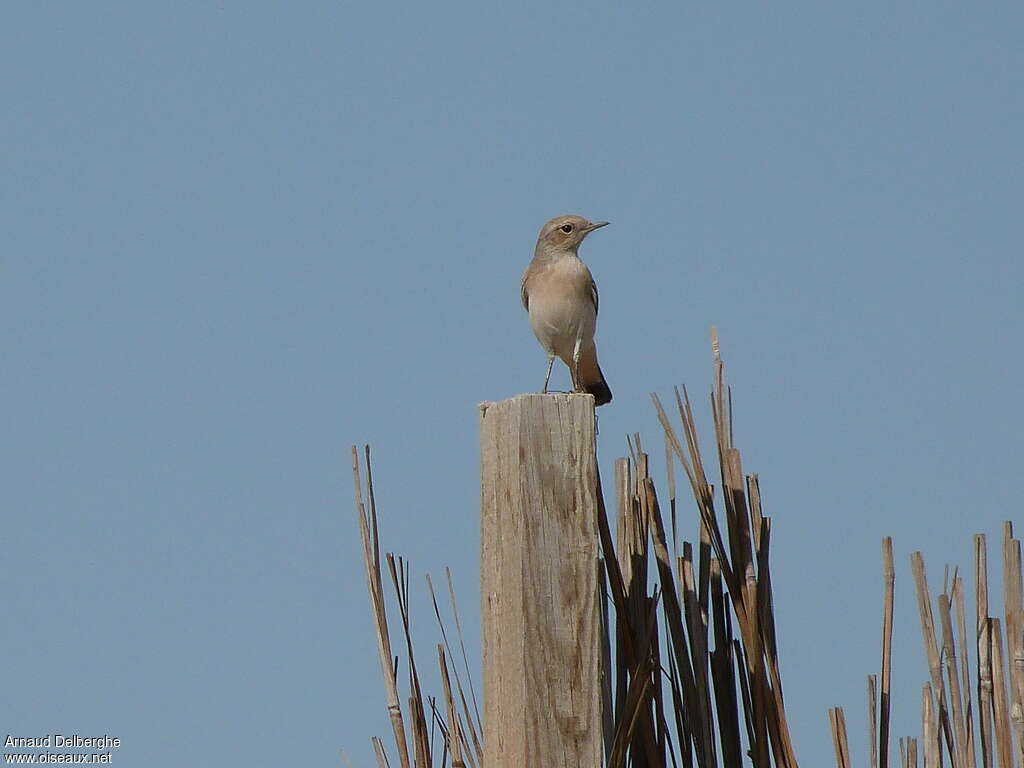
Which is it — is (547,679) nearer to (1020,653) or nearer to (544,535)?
(544,535)

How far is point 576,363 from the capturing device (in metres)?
8.73

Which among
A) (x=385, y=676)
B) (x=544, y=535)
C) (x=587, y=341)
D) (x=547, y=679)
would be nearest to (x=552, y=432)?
(x=544, y=535)

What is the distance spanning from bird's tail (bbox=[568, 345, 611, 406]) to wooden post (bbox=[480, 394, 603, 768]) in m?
→ 4.56

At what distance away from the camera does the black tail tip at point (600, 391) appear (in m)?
8.94

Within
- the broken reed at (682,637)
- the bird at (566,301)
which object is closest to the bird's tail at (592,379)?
the bird at (566,301)

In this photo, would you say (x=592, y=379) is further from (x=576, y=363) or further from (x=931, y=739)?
Answer: (x=931, y=739)

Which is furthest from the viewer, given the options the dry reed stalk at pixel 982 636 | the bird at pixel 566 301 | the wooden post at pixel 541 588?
the bird at pixel 566 301

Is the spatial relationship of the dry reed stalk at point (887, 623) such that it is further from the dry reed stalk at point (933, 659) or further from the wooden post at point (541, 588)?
the wooden post at point (541, 588)

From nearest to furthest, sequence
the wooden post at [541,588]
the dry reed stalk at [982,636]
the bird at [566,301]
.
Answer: the wooden post at [541,588] → the dry reed stalk at [982,636] → the bird at [566,301]

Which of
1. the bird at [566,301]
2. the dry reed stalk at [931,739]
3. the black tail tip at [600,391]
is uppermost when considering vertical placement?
the bird at [566,301]

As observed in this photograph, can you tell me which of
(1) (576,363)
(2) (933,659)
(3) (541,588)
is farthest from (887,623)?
(1) (576,363)

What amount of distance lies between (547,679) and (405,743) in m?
0.81

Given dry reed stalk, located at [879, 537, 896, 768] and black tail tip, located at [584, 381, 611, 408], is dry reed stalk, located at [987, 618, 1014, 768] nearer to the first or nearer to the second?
dry reed stalk, located at [879, 537, 896, 768]

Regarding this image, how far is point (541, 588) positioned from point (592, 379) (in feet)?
16.1
